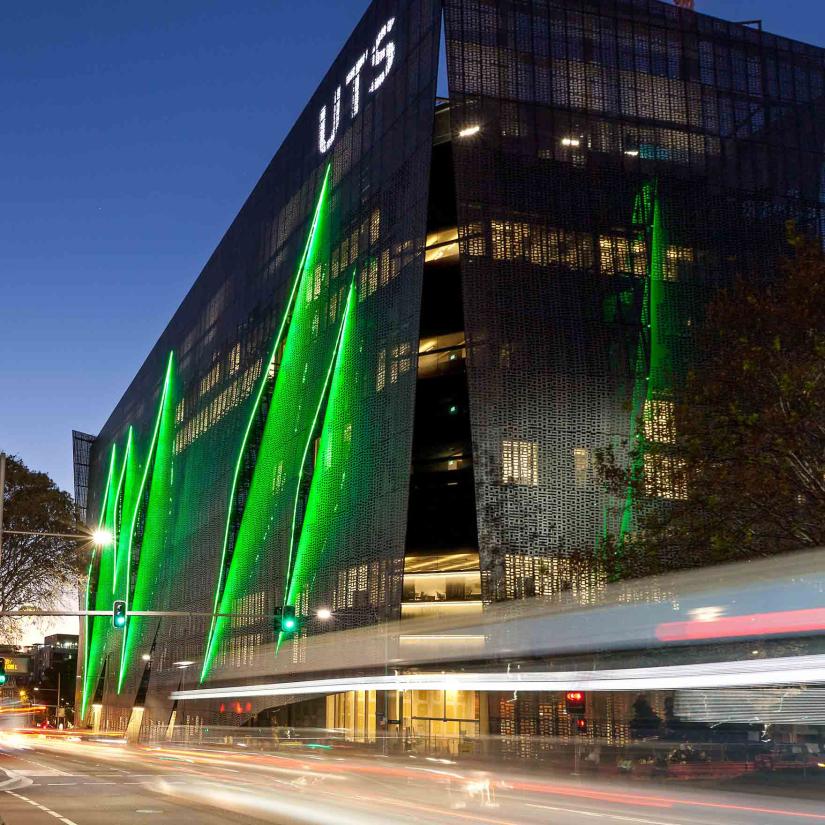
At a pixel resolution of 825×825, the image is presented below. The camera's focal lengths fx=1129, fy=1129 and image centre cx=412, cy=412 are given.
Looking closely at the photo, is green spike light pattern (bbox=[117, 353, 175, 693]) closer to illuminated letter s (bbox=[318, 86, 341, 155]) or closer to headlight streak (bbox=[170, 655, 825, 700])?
illuminated letter s (bbox=[318, 86, 341, 155])

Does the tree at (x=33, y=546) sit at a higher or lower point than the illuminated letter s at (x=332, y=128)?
lower

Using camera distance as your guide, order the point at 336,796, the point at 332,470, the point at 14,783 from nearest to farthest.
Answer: the point at 336,796, the point at 14,783, the point at 332,470

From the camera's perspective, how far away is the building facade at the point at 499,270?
1652 inches

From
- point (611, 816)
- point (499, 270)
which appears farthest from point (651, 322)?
point (611, 816)

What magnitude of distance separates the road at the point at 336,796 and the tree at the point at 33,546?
20.3 metres

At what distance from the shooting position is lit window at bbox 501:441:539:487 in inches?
1625

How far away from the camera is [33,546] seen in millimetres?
61250

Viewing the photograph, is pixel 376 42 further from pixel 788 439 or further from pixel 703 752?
pixel 703 752

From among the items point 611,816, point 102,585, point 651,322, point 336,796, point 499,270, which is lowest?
point 336,796

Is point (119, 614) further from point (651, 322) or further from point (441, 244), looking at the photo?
point (441, 244)

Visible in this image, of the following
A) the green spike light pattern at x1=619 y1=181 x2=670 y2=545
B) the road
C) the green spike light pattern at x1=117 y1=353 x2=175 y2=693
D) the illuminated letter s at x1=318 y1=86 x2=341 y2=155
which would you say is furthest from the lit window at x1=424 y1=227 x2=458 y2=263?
the green spike light pattern at x1=117 y1=353 x2=175 y2=693

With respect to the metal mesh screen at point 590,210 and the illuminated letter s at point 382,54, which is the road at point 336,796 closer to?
the metal mesh screen at point 590,210

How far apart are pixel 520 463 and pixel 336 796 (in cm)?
2353

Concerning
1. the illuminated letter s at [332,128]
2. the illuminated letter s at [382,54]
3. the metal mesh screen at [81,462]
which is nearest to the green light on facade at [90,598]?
the metal mesh screen at [81,462]
